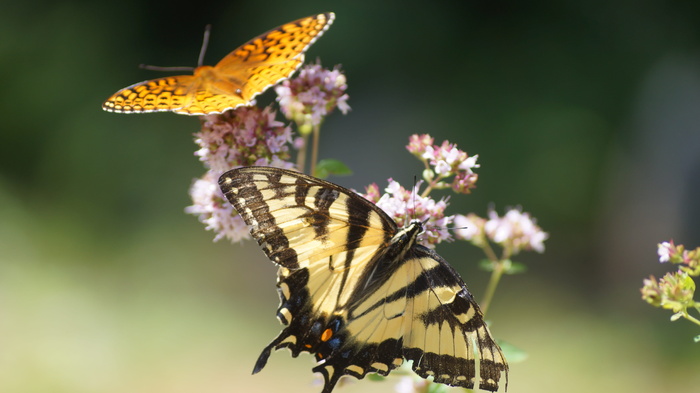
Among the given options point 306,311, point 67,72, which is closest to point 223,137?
point 306,311

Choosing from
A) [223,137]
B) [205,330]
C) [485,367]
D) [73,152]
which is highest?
[73,152]

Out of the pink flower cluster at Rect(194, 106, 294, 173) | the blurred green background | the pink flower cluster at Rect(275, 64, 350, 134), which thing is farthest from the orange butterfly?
the blurred green background

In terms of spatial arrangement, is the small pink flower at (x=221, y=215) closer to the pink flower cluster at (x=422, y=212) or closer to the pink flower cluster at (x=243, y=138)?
the pink flower cluster at (x=243, y=138)

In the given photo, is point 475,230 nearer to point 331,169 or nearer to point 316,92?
point 331,169

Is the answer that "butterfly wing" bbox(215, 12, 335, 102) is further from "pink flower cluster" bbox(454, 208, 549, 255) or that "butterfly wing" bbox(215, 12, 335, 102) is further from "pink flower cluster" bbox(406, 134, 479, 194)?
"pink flower cluster" bbox(454, 208, 549, 255)

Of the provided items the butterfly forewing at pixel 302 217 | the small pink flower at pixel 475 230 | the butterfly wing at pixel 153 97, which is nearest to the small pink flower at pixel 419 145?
the butterfly forewing at pixel 302 217

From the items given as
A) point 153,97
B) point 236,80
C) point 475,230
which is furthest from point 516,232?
point 153,97

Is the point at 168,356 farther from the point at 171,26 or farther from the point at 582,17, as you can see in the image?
the point at 582,17
